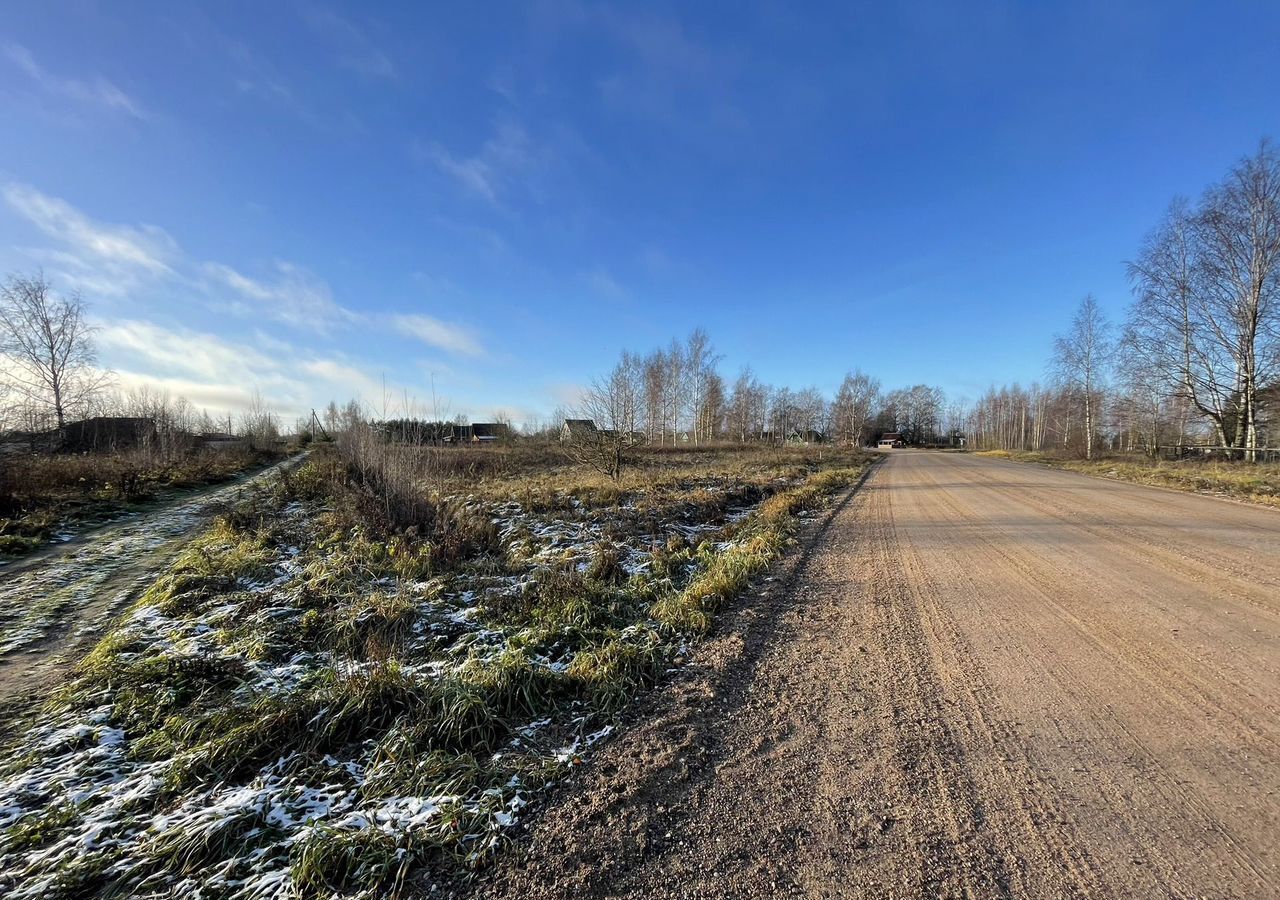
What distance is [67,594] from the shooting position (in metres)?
6.46

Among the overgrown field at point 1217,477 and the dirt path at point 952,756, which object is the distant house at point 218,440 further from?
the overgrown field at point 1217,477

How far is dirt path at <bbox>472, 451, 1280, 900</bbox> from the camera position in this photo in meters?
2.09

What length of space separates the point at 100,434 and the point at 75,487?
596 inches

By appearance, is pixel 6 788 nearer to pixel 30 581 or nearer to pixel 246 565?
pixel 246 565

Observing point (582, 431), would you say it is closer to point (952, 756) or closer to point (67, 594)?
point (67, 594)

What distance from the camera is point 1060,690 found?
11.4 ft

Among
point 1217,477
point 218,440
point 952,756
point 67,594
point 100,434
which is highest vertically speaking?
point 100,434

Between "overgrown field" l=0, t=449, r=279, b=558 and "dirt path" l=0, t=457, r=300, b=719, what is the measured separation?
746mm

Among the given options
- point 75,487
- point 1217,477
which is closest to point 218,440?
point 75,487

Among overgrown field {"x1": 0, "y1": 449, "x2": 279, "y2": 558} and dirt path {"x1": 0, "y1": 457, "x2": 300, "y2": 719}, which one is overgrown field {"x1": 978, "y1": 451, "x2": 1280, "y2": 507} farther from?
overgrown field {"x1": 0, "y1": 449, "x2": 279, "y2": 558}

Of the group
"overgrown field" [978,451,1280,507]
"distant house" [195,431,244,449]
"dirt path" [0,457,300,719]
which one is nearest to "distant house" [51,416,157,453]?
"distant house" [195,431,244,449]

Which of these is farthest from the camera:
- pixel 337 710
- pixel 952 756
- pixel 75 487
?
pixel 75 487

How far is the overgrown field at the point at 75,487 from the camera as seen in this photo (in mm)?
9680

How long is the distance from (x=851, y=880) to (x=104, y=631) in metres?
7.64
